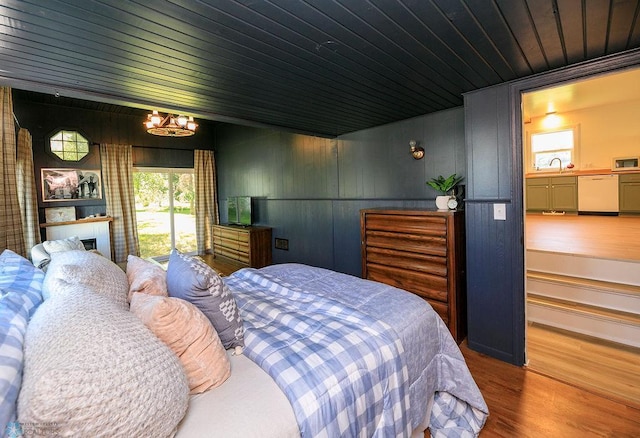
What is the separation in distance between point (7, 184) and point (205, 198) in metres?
4.56

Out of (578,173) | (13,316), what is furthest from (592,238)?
(13,316)

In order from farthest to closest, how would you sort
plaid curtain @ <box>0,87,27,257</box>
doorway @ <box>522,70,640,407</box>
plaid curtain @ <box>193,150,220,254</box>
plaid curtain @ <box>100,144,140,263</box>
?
plaid curtain @ <box>193,150,220,254</box>, plaid curtain @ <box>100,144,140,263</box>, plaid curtain @ <box>0,87,27,257</box>, doorway @ <box>522,70,640,407</box>

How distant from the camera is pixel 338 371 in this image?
1.15 m

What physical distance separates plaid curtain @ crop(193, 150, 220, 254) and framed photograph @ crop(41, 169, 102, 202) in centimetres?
191

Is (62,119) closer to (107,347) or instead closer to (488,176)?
(107,347)

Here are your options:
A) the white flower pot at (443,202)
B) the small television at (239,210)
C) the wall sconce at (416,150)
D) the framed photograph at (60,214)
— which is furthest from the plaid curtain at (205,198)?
the white flower pot at (443,202)

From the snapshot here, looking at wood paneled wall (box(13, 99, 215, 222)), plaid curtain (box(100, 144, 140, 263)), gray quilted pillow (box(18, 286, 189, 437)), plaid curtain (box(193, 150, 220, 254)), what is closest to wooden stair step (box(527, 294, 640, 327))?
gray quilted pillow (box(18, 286, 189, 437))

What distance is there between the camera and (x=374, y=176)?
12.9 ft

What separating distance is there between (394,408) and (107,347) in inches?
44.7

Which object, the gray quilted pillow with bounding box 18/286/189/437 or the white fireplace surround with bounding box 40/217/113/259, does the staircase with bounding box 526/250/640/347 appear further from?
the white fireplace surround with bounding box 40/217/113/259

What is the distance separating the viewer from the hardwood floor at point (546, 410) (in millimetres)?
1733

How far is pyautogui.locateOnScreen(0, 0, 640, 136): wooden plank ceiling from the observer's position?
135cm

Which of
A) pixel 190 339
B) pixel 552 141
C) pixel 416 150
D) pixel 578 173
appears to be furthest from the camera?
pixel 552 141

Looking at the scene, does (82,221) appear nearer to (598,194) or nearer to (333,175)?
(333,175)
